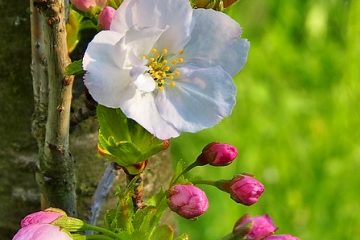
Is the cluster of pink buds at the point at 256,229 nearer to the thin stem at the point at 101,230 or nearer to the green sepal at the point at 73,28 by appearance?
the thin stem at the point at 101,230

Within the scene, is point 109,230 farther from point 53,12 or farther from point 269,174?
point 269,174

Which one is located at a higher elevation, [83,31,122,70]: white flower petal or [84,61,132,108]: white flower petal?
[83,31,122,70]: white flower petal

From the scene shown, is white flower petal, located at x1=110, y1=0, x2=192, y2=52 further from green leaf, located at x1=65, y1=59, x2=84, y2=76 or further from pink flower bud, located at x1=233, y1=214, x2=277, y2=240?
pink flower bud, located at x1=233, y1=214, x2=277, y2=240

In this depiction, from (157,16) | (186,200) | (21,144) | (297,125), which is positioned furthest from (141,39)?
(297,125)

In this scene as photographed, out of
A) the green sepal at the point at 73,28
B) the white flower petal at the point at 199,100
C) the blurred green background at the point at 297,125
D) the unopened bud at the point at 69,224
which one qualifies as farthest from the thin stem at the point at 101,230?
the blurred green background at the point at 297,125

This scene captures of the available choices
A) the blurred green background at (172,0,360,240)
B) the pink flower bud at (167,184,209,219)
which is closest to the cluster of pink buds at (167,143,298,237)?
the pink flower bud at (167,184,209,219)

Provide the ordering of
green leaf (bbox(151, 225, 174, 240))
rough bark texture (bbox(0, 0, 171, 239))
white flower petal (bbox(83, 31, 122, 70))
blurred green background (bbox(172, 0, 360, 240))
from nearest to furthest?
white flower petal (bbox(83, 31, 122, 70))
green leaf (bbox(151, 225, 174, 240))
rough bark texture (bbox(0, 0, 171, 239))
blurred green background (bbox(172, 0, 360, 240))

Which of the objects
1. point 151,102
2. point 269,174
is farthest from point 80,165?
point 269,174
